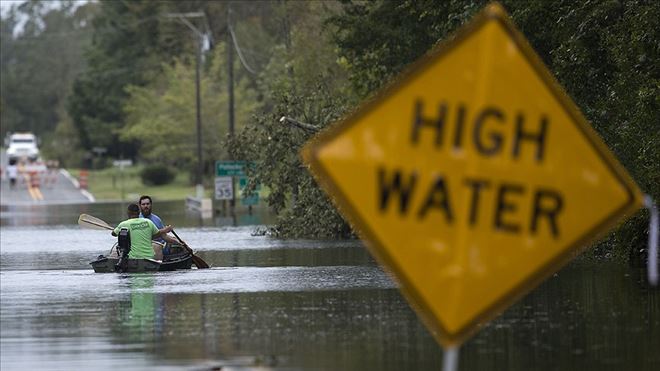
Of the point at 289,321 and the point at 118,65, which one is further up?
the point at 118,65

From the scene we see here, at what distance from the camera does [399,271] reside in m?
7.20

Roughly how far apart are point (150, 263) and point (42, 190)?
199 ft

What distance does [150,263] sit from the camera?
2597 centimetres

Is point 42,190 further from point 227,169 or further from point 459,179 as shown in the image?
point 459,179

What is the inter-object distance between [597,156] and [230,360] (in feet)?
21.3

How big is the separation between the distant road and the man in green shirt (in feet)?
155

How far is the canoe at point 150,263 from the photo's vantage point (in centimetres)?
2586

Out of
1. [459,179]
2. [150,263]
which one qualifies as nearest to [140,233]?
[150,263]

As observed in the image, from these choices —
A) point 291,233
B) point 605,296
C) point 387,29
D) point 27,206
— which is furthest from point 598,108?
point 27,206

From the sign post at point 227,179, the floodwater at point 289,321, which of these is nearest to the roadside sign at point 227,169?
the sign post at point 227,179

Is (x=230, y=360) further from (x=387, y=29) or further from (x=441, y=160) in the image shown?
(x=387, y=29)

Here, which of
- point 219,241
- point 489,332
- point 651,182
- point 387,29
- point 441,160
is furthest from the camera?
point 387,29

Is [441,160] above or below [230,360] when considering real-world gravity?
above

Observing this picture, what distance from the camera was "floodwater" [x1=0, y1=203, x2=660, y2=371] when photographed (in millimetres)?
13688
